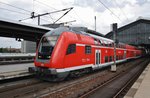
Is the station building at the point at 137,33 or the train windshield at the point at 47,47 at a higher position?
the station building at the point at 137,33

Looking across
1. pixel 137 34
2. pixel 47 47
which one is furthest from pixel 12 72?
pixel 137 34

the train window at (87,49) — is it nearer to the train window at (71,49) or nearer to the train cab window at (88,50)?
the train cab window at (88,50)

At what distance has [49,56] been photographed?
1218 cm

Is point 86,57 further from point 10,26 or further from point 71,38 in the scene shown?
point 10,26

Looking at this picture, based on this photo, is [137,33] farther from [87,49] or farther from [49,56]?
[49,56]

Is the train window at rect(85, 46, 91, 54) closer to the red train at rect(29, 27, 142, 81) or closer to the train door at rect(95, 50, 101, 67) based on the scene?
the red train at rect(29, 27, 142, 81)

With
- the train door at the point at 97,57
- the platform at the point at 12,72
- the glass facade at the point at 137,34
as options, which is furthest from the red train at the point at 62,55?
the glass facade at the point at 137,34

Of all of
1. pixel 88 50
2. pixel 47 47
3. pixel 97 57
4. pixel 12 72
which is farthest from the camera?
pixel 97 57

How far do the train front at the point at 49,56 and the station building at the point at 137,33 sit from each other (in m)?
60.5

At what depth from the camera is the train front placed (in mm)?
11826

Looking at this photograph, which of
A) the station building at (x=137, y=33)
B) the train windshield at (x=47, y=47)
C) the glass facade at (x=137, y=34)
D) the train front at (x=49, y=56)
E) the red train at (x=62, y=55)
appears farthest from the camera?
the station building at (x=137, y=33)

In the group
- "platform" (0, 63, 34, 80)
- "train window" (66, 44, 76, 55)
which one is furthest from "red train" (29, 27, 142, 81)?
"platform" (0, 63, 34, 80)

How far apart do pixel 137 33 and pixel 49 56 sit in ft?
209

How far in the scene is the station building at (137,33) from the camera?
225 ft
